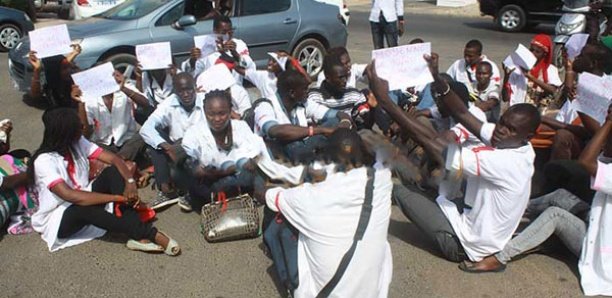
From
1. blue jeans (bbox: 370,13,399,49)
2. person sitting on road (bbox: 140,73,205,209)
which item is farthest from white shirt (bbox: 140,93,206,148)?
blue jeans (bbox: 370,13,399,49)

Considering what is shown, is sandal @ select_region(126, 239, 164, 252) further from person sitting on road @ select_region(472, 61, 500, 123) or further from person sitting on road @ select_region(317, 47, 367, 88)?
person sitting on road @ select_region(472, 61, 500, 123)

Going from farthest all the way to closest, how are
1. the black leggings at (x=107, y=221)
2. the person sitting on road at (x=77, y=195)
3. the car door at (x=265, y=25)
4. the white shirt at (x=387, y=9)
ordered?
the white shirt at (x=387, y=9)
the car door at (x=265, y=25)
the black leggings at (x=107, y=221)
the person sitting on road at (x=77, y=195)

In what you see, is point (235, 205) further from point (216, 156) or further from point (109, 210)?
point (109, 210)

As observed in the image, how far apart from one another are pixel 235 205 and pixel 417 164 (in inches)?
55.2

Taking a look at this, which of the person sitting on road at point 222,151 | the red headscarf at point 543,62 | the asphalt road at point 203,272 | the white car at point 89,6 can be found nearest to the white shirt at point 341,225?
the asphalt road at point 203,272

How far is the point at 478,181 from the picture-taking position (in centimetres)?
387

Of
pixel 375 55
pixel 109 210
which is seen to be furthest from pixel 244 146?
pixel 375 55

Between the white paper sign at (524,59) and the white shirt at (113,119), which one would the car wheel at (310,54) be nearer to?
the white paper sign at (524,59)

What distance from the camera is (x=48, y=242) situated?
14.4 ft

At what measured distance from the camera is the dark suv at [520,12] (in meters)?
15.0

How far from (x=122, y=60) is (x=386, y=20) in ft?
12.8

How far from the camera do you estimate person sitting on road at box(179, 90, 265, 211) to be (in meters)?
4.80

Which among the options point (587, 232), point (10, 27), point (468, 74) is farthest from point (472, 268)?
point (10, 27)

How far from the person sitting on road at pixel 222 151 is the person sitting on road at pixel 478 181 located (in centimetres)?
127
